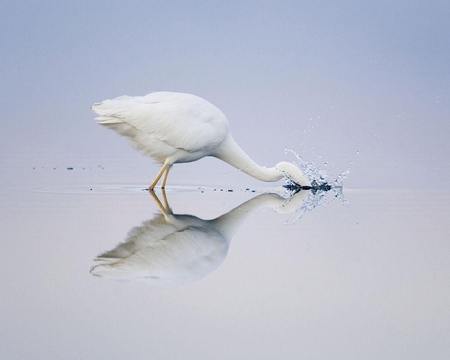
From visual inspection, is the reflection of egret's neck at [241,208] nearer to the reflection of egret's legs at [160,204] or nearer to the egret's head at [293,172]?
the reflection of egret's legs at [160,204]

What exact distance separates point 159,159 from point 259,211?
268 cm

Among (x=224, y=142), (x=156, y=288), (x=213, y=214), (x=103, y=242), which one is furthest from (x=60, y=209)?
(x=156, y=288)

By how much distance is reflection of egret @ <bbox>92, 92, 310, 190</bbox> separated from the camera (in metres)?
11.7

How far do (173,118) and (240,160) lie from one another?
1441 millimetres

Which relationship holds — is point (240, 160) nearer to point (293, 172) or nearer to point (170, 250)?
point (293, 172)

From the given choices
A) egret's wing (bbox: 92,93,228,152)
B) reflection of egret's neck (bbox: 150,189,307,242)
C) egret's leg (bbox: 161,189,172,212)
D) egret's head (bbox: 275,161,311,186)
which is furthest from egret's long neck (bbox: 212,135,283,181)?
egret's leg (bbox: 161,189,172,212)

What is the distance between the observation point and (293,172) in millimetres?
13070

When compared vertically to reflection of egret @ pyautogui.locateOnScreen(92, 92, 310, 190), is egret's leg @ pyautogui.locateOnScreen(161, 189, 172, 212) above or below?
below

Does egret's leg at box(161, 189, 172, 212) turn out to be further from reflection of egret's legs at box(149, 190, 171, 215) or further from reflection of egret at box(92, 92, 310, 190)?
reflection of egret at box(92, 92, 310, 190)

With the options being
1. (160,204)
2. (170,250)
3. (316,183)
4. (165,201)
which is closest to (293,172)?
(316,183)

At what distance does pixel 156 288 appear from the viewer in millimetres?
5945

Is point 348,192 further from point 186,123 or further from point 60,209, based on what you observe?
point 60,209

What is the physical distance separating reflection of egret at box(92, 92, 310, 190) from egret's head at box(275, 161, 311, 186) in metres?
1.13

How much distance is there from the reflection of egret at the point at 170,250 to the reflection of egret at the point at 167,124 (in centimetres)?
240
